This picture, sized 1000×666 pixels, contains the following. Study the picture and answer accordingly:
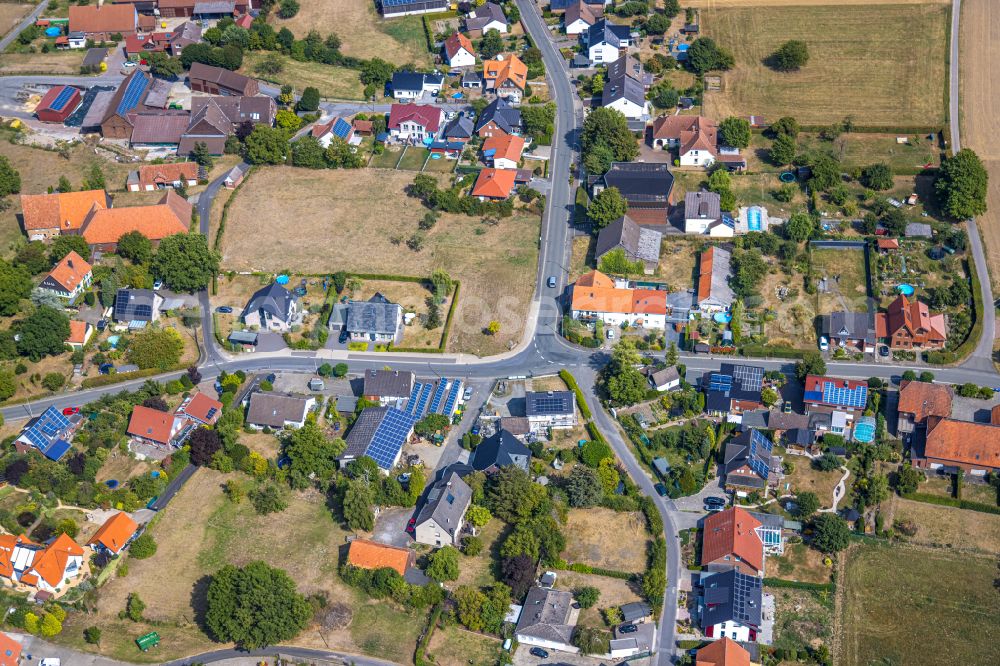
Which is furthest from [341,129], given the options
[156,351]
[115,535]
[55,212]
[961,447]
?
[961,447]

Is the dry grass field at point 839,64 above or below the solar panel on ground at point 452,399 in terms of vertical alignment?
above

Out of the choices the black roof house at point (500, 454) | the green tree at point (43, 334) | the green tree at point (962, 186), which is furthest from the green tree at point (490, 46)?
the black roof house at point (500, 454)

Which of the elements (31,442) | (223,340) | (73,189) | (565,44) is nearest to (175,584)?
(31,442)

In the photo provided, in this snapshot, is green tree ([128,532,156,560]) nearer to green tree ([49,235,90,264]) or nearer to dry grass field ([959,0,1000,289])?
green tree ([49,235,90,264])

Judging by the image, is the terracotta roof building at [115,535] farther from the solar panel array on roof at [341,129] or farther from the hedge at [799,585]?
the solar panel array on roof at [341,129]

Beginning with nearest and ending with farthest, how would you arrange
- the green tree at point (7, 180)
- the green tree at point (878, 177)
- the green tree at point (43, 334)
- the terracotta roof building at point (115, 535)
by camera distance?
the terracotta roof building at point (115, 535), the green tree at point (43, 334), the green tree at point (878, 177), the green tree at point (7, 180)

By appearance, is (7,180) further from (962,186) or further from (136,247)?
(962,186)

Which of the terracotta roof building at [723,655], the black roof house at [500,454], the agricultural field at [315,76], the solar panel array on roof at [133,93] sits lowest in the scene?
the terracotta roof building at [723,655]
